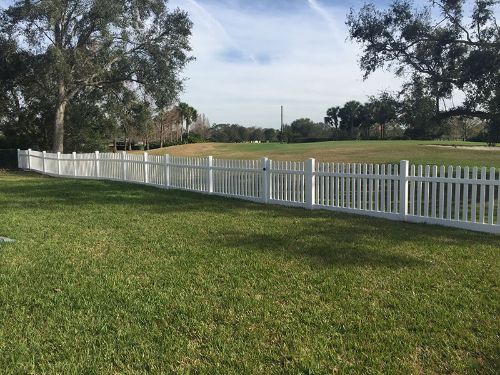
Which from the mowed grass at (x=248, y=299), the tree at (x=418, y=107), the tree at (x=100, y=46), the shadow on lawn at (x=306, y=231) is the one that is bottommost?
the mowed grass at (x=248, y=299)

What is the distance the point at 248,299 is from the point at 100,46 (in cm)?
2505

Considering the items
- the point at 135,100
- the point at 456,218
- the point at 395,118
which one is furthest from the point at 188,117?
the point at 456,218

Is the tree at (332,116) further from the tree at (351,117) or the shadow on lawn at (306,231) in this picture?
the shadow on lawn at (306,231)

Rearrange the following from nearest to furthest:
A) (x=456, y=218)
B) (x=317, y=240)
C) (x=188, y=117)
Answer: (x=317, y=240) < (x=456, y=218) < (x=188, y=117)

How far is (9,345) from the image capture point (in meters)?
3.32

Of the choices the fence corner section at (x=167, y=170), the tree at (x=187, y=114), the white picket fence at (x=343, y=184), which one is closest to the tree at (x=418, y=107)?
the white picket fence at (x=343, y=184)

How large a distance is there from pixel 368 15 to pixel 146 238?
1185cm

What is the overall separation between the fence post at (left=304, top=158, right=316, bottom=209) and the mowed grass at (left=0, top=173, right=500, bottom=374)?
1.92 metres

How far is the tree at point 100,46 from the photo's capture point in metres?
23.8

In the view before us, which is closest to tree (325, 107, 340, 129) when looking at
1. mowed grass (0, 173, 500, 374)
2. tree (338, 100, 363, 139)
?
tree (338, 100, 363, 139)

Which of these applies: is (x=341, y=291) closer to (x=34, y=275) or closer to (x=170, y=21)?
(x=34, y=275)

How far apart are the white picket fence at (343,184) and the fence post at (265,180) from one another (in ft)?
0.04

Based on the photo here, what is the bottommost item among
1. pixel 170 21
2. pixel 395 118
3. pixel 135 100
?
pixel 395 118

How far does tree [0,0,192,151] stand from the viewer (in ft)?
78.0
